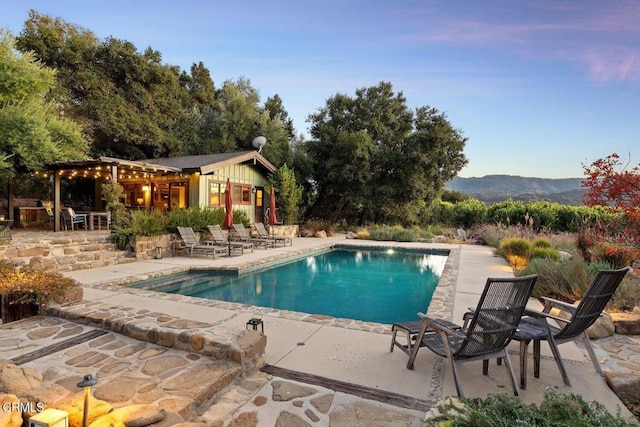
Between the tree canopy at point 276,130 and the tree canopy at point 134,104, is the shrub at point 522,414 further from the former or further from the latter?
the tree canopy at point 134,104

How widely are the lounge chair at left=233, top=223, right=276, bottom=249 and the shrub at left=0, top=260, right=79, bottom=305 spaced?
328 inches

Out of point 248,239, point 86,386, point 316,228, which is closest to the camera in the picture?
point 86,386

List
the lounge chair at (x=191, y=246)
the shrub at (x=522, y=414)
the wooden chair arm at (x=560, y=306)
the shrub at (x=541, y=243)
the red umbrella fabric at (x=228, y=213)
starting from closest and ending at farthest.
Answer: the shrub at (x=522, y=414) → the wooden chair arm at (x=560, y=306) → the shrub at (x=541, y=243) → the lounge chair at (x=191, y=246) → the red umbrella fabric at (x=228, y=213)

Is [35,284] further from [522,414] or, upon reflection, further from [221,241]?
[221,241]

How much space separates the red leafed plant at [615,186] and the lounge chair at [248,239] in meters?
10.5

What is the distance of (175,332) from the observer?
361 cm

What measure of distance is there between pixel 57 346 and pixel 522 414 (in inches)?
169

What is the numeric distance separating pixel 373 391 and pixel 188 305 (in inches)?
143

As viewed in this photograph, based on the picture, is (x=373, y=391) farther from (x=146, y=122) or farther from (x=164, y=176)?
(x=146, y=122)

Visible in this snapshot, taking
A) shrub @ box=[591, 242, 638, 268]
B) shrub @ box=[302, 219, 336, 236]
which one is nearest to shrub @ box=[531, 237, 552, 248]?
shrub @ box=[591, 242, 638, 268]

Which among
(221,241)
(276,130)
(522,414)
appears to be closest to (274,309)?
(522,414)

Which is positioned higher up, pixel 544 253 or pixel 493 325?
pixel 493 325

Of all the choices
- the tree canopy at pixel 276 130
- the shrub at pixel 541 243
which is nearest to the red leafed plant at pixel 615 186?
the shrub at pixel 541 243

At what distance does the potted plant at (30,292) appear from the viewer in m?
4.40
